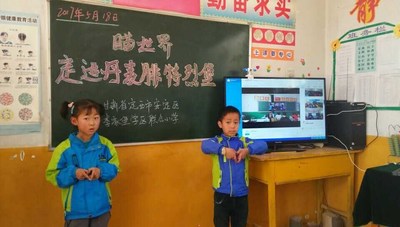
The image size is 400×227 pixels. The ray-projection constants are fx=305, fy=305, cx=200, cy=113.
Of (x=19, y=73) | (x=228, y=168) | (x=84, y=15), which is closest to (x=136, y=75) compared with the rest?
(x=84, y=15)

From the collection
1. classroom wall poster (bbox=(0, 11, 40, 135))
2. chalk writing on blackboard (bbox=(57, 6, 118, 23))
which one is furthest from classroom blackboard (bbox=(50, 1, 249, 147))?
classroom wall poster (bbox=(0, 11, 40, 135))

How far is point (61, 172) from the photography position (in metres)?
1.75

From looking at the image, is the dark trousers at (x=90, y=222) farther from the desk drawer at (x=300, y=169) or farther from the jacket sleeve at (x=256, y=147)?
the desk drawer at (x=300, y=169)

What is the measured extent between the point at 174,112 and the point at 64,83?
856 millimetres

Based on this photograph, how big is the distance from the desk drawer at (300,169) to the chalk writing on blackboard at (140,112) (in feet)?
2.63

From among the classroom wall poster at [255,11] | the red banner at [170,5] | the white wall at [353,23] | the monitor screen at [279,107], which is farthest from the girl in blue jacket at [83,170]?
the white wall at [353,23]

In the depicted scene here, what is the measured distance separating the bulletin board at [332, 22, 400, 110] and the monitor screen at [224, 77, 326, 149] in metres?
0.33

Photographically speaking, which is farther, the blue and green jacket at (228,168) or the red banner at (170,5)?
the red banner at (170,5)

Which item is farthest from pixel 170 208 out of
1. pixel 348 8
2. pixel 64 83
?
pixel 348 8

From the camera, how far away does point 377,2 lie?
262 centimetres

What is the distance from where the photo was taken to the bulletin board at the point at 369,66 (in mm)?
2504

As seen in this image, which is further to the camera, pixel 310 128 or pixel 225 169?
pixel 310 128

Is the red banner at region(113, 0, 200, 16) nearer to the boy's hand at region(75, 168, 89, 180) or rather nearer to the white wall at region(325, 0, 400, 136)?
the boy's hand at region(75, 168, 89, 180)

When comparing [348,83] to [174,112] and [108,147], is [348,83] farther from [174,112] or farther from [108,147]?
[108,147]
